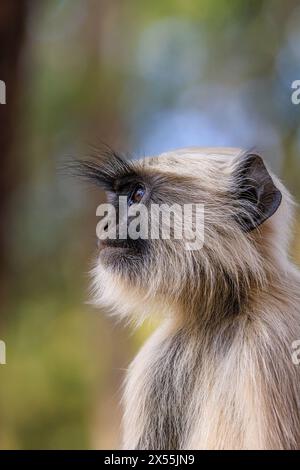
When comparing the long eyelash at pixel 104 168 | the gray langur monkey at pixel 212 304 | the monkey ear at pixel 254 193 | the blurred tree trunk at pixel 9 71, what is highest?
the blurred tree trunk at pixel 9 71

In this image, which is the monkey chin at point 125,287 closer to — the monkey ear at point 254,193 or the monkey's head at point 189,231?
the monkey's head at point 189,231

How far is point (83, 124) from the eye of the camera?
261 inches

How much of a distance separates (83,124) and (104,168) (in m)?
3.82

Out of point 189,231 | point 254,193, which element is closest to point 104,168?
point 189,231

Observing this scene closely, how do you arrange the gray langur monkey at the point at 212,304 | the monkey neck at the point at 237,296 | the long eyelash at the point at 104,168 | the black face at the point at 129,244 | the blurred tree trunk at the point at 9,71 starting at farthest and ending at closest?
the blurred tree trunk at the point at 9,71 → the long eyelash at the point at 104,168 → the black face at the point at 129,244 → the monkey neck at the point at 237,296 → the gray langur monkey at the point at 212,304

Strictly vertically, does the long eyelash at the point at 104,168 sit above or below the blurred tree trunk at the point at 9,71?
below

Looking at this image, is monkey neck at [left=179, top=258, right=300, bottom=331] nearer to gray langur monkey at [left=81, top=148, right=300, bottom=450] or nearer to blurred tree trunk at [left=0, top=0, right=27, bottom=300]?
gray langur monkey at [left=81, top=148, right=300, bottom=450]

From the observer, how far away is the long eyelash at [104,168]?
282 cm

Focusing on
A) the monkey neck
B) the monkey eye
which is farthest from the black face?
the monkey neck

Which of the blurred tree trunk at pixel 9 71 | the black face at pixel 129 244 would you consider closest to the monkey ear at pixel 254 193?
the black face at pixel 129 244

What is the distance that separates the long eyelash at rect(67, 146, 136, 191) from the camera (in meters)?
2.82

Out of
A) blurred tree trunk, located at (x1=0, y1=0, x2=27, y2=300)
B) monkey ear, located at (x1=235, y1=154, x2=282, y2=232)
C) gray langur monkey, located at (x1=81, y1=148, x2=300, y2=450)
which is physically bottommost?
gray langur monkey, located at (x1=81, y1=148, x2=300, y2=450)

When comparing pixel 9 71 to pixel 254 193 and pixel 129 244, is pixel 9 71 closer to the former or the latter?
pixel 129 244
